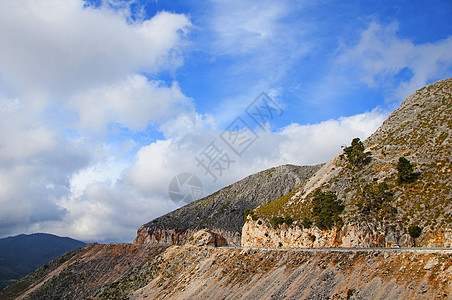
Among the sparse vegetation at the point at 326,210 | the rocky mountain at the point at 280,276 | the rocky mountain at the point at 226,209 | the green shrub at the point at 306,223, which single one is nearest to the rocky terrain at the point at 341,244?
the rocky mountain at the point at 280,276

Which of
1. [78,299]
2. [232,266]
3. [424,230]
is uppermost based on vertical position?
[78,299]

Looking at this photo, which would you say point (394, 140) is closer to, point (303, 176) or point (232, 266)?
point (232, 266)

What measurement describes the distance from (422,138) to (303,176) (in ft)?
290

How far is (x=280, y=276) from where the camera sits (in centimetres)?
4397

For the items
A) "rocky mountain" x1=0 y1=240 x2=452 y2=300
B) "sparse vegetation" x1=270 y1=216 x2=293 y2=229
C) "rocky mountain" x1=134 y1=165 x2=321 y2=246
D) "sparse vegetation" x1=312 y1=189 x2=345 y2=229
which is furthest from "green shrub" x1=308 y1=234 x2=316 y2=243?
"rocky mountain" x1=134 y1=165 x2=321 y2=246

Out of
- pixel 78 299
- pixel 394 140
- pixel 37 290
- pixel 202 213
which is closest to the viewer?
pixel 394 140

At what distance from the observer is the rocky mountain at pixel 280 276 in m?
32.1

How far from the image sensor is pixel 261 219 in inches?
3482

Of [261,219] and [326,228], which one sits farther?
[261,219]

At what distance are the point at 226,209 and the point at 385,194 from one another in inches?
3581

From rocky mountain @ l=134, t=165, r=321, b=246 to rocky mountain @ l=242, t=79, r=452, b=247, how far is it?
46.2 metres

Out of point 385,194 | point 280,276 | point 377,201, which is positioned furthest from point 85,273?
point 385,194

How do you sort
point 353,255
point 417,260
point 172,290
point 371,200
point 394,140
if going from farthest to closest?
point 394,140 → point 371,200 → point 172,290 → point 353,255 → point 417,260

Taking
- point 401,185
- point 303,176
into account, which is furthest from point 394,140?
point 303,176
